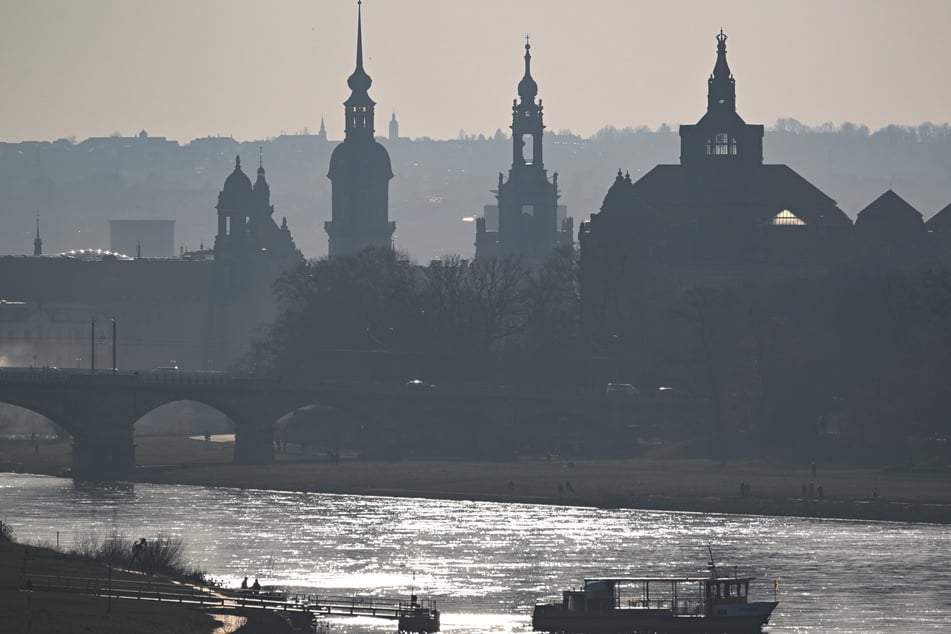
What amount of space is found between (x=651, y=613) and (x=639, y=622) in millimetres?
565

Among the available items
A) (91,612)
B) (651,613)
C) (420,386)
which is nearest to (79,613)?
(91,612)

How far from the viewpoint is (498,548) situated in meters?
132

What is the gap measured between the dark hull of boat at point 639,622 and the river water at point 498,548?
87 centimetres

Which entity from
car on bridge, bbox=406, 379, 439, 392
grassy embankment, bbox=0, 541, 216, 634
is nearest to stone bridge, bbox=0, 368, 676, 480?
car on bridge, bbox=406, 379, 439, 392

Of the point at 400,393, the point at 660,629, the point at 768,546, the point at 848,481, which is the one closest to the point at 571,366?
the point at 400,393

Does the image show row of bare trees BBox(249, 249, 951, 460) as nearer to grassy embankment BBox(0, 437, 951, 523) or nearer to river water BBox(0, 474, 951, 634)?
grassy embankment BBox(0, 437, 951, 523)

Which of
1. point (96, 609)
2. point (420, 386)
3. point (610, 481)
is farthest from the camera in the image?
point (420, 386)

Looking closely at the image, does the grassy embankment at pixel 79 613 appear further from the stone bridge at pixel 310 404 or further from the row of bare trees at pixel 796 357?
the stone bridge at pixel 310 404

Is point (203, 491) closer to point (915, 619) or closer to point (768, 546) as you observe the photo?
point (768, 546)

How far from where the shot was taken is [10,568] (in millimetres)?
110062

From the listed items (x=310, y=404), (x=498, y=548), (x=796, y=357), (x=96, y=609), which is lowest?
(x=96, y=609)

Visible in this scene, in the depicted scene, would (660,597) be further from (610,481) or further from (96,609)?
(610,481)

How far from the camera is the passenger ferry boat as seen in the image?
108 metres

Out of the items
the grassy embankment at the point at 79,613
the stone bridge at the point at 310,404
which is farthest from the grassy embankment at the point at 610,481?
the grassy embankment at the point at 79,613
